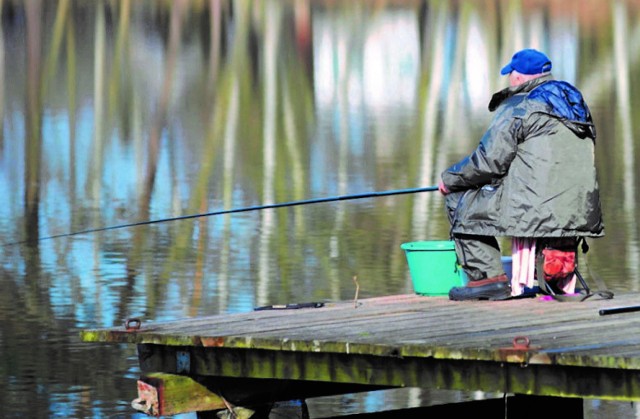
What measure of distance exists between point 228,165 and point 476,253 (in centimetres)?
1220

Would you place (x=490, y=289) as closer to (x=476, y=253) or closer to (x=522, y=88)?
(x=476, y=253)

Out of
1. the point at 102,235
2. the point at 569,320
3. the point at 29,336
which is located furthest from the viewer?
the point at 102,235

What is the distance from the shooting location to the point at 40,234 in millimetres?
15914

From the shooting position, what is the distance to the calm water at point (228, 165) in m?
12.3

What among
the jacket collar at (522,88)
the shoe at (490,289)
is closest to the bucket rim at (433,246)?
the shoe at (490,289)

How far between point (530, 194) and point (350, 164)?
40.4 ft

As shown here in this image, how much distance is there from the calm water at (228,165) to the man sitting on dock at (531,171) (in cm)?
158

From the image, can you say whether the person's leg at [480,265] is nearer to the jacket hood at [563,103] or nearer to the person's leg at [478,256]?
the person's leg at [478,256]

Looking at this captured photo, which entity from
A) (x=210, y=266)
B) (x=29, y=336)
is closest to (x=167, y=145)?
(x=210, y=266)

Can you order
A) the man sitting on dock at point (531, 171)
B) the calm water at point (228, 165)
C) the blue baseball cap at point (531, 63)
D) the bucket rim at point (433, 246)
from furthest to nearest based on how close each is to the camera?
1. the calm water at point (228, 165)
2. the bucket rim at point (433, 246)
3. the blue baseball cap at point (531, 63)
4. the man sitting on dock at point (531, 171)

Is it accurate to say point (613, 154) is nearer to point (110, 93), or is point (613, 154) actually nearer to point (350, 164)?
point (350, 164)

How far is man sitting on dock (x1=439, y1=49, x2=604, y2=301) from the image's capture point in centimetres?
830

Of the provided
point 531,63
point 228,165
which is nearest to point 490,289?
point 531,63

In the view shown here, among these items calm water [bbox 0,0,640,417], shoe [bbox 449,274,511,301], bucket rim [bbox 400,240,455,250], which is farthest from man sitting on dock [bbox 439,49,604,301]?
calm water [bbox 0,0,640,417]
